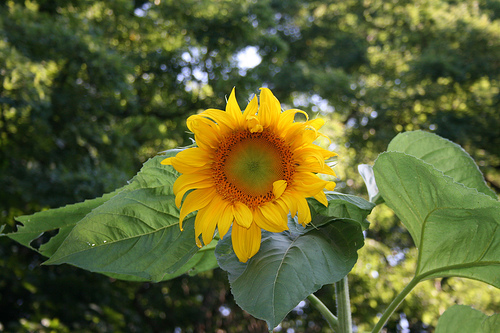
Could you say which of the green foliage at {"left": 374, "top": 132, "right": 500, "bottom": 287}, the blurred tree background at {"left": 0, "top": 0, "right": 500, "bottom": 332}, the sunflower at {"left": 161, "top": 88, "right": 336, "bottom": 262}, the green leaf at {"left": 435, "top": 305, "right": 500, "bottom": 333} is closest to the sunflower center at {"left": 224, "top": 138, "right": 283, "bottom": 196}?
the sunflower at {"left": 161, "top": 88, "right": 336, "bottom": 262}

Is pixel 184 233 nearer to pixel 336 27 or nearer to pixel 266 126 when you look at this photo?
pixel 266 126

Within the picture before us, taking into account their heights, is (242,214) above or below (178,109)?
above

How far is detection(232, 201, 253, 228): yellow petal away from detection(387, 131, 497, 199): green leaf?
25 centimetres

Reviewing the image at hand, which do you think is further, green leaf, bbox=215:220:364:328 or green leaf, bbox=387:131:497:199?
green leaf, bbox=387:131:497:199

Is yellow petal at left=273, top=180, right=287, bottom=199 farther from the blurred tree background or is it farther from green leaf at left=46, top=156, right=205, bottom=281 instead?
the blurred tree background

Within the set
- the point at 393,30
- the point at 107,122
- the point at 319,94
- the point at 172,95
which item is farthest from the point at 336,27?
the point at 107,122

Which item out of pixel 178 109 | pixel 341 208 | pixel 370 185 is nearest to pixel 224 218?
pixel 341 208

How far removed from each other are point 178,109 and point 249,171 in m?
5.01

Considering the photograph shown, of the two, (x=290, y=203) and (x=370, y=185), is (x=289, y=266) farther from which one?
(x=370, y=185)

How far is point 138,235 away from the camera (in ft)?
1.44

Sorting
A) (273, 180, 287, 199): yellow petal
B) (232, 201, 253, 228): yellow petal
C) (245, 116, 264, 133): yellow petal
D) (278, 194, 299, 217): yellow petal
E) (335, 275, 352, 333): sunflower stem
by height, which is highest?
(245, 116, 264, 133): yellow petal

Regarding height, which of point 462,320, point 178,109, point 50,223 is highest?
point 50,223

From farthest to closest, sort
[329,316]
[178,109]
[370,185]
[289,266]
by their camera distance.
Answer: [178,109] → [370,185] → [329,316] → [289,266]

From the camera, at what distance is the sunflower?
427 mm
